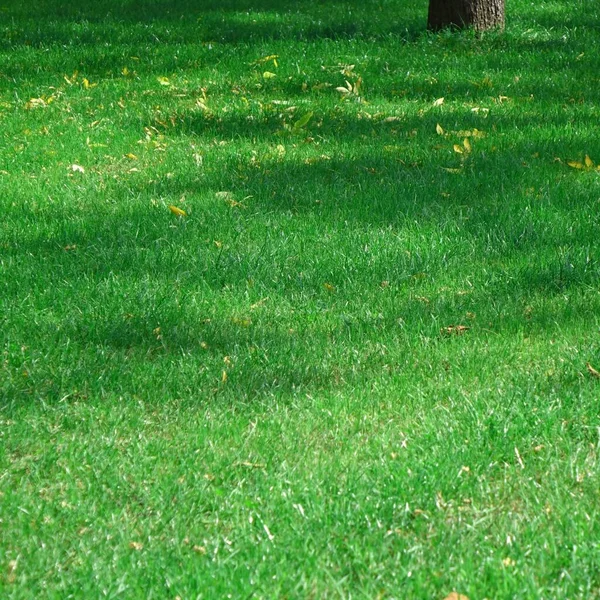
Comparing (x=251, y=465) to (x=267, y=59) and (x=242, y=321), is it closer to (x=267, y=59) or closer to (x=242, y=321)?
(x=242, y=321)

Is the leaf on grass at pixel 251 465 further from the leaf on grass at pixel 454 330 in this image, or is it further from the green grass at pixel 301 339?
the leaf on grass at pixel 454 330

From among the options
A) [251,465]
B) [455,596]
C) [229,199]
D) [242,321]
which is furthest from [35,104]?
[455,596]

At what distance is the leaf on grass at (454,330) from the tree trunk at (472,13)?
7350 millimetres

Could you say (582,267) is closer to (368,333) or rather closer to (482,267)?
(482,267)

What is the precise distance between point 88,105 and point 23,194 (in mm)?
2510

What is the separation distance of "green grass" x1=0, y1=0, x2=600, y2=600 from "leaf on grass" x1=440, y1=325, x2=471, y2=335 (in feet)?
0.10

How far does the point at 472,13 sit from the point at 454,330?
745 cm

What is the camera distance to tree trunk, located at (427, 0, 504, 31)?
1125 centimetres

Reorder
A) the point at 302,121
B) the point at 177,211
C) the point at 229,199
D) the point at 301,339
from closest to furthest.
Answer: the point at 301,339
the point at 177,211
the point at 229,199
the point at 302,121

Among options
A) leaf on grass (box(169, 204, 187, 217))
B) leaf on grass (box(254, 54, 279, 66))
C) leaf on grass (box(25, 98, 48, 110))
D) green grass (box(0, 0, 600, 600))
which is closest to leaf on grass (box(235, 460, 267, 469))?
green grass (box(0, 0, 600, 600))

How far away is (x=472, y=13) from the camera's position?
11.3 m

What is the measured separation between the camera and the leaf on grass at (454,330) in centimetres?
471

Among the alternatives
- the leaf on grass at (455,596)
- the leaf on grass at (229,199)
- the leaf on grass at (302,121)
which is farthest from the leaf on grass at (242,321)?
the leaf on grass at (302,121)

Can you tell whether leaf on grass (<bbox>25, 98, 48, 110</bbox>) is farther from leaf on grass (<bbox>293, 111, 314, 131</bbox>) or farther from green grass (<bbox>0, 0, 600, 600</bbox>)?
leaf on grass (<bbox>293, 111, 314, 131</bbox>)
